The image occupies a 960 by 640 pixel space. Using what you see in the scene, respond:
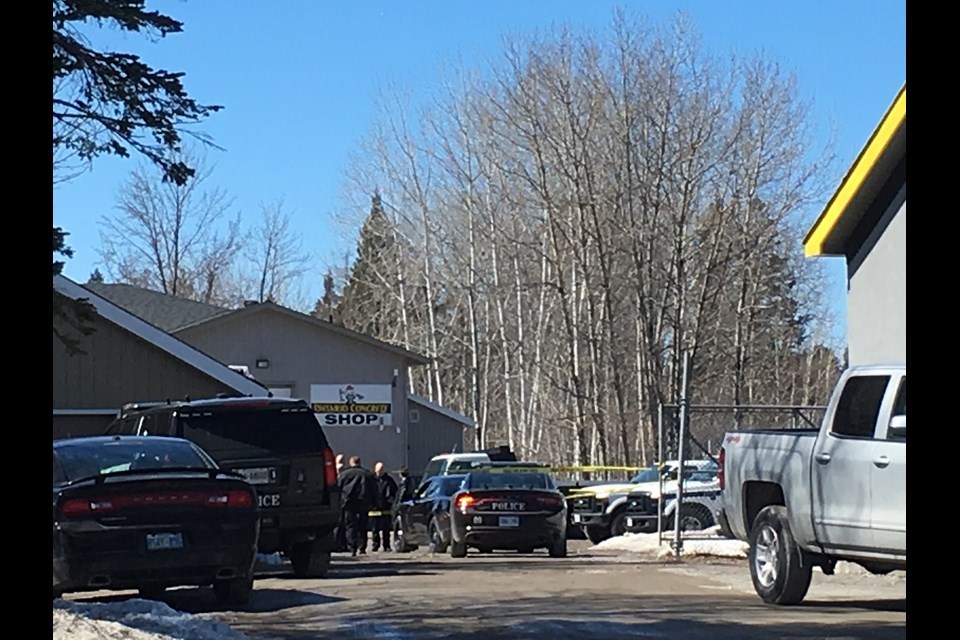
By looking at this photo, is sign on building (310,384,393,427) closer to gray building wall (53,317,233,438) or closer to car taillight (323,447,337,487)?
gray building wall (53,317,233,438)

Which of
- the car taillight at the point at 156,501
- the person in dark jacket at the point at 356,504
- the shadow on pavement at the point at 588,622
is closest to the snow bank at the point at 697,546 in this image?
the person in dark jacket at the point at 356,504

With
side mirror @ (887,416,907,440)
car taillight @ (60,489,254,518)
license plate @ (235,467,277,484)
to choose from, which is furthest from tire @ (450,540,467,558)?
side mirror @ (887,416,907,440)

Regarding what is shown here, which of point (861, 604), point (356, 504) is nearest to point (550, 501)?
point (356, 504)

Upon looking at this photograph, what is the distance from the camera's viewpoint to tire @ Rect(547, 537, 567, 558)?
22.1m

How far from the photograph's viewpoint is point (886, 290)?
18625 millimetres

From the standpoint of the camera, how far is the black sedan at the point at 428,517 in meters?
23.1

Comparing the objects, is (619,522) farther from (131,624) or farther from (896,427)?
(131,624)

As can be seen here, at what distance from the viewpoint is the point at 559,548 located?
22156 mm

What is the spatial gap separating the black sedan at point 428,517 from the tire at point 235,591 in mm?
9082

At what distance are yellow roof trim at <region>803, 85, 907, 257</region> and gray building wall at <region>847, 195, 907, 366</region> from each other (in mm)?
516

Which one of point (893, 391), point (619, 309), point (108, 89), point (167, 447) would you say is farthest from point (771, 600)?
point (619, 309)

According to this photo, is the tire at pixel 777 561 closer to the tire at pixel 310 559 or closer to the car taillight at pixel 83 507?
the tire at pixel 310 559

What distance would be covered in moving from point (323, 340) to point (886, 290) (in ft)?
81.3
